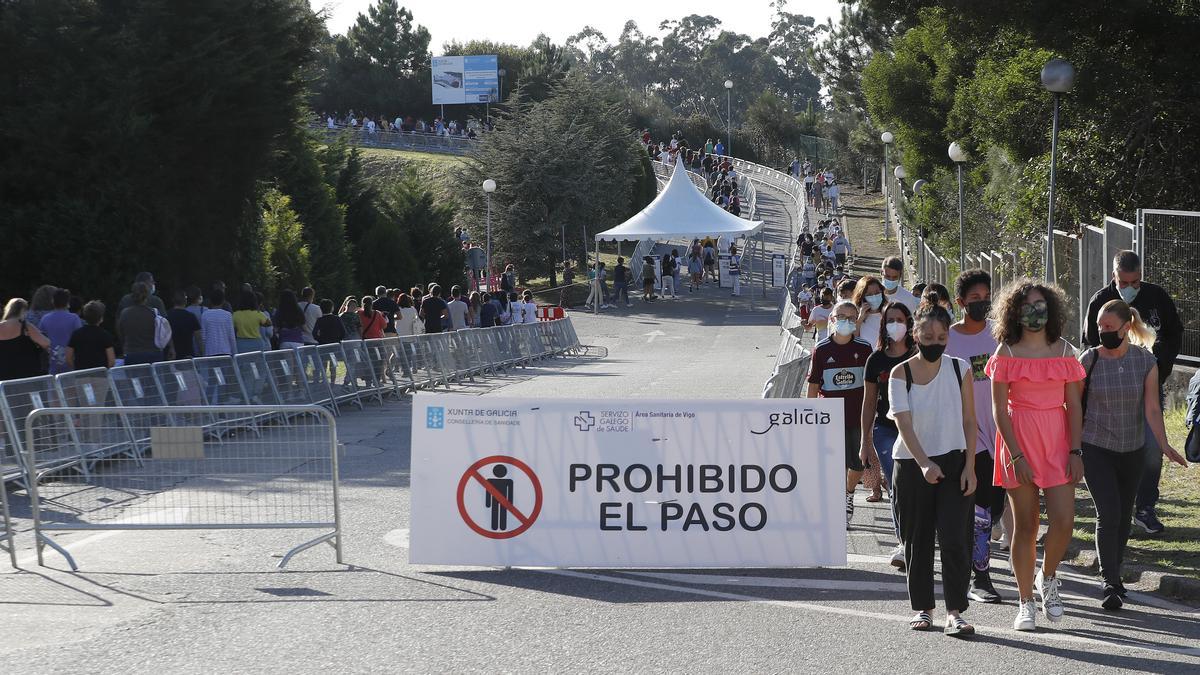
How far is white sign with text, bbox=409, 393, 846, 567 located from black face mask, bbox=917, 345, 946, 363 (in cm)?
168

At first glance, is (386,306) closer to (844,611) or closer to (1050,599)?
(844,611)

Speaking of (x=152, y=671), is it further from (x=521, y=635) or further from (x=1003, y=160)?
(x=1003, y=160)

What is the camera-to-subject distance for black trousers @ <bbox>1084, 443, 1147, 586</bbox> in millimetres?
7738

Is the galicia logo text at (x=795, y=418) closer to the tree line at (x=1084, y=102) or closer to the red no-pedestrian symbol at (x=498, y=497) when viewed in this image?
the red no-pedestrian symbol at (x=498, y=497)

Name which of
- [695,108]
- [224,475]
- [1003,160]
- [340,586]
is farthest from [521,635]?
[695,108]

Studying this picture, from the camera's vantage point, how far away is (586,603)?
782 cm

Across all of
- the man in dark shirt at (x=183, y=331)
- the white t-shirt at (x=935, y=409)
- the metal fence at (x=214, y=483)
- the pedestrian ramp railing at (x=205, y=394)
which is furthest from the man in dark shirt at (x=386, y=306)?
the white t-shirt at (x=935, y=409)

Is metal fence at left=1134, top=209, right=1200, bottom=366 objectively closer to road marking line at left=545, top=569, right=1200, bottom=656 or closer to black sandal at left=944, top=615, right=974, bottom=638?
road marking line at left=545, top=569, right=1200, bottom=656

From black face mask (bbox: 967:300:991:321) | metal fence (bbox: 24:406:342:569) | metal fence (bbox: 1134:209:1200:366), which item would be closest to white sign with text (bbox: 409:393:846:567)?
metal fence (bbox: 24:406:342:569)

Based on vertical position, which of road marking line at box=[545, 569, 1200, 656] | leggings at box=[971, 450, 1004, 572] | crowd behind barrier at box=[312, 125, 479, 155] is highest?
crowd behind barrier at box=[312, 125, 479, 155]

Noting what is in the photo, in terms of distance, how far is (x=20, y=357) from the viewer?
44.5 ft

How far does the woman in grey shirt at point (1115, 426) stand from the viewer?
7.77 meters

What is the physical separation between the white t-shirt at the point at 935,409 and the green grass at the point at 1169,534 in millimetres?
2211

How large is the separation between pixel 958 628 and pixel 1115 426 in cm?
169
